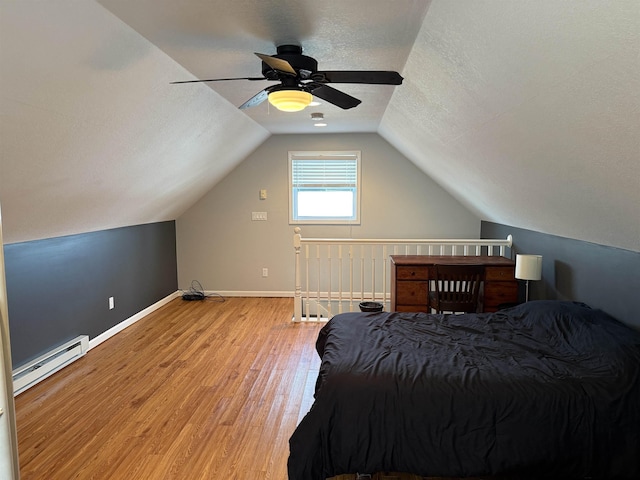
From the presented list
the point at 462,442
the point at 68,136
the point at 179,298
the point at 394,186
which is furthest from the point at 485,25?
the point at 179,298

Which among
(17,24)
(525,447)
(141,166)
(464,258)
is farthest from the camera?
(464,258)

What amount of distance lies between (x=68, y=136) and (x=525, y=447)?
9.68 ft

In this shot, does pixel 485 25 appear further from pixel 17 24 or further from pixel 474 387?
pixel 17 24

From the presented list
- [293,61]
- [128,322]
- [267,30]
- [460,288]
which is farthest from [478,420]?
[128,322]

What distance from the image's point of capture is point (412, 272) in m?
3.98

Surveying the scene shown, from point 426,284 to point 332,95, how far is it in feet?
7.25

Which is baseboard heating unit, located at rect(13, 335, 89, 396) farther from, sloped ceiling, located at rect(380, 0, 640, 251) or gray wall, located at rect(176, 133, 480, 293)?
sloped ceiling, located at rect(380, 0, 640, 251)

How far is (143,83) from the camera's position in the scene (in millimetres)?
2529

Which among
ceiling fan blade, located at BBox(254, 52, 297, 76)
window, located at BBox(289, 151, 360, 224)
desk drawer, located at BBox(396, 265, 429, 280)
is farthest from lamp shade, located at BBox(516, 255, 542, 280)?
window, located at BBox(289, 151, 360, 224)

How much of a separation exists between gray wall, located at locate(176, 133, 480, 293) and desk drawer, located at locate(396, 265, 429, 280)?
1948 millimetres

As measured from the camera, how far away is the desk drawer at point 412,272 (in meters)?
3.96

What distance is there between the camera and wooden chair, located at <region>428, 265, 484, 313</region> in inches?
142

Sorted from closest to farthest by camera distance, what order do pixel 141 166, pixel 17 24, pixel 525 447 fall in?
1. pixel 17 24
2. pixel 525 447
3. pixel 141 166

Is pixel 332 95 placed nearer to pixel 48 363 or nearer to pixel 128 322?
pixel 48 363
